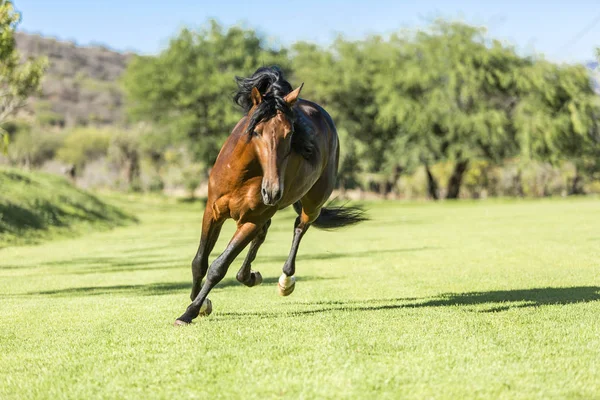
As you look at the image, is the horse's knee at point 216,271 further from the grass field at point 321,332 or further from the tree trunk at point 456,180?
the tree trunk at point 456,180

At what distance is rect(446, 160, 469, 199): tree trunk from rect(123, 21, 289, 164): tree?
1638 cm

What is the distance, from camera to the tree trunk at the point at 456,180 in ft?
196

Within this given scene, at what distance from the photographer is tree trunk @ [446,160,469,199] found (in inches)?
2354

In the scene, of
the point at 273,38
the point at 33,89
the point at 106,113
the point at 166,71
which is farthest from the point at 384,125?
the point at 106,113

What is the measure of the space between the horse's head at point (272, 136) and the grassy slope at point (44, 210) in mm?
15677

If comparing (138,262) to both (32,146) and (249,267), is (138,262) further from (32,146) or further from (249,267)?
(32,146)

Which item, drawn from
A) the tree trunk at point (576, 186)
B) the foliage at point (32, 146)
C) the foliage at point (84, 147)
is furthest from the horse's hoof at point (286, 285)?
the foliage at point (84, 147)

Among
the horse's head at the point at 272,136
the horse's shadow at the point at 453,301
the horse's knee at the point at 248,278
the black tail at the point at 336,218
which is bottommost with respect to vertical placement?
the horse's shadow at the point at 453,301

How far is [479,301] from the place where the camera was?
29.2 feet

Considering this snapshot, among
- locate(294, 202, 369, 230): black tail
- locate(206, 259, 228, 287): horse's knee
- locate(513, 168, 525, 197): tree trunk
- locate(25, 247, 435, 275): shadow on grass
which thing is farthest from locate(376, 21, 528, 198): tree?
locate(206, 259, 228, 287): horse's knee

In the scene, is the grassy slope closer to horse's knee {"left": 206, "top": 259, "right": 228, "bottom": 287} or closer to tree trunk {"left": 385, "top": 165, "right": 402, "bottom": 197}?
horse's knee {"left": 206, "top": 259, "right": 228, "bottom": 287}

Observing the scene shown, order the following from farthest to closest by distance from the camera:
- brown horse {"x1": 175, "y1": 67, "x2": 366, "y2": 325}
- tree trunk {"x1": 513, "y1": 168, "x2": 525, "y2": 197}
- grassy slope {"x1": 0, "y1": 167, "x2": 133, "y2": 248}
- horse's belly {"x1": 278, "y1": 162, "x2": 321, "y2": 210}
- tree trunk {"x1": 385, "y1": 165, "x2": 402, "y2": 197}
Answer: tree trunk {"x1": 385, "y1": 165, "x2": 402, "y2": 197} → tree trunk {"x1": 513, "y1": 168, "x2": 525, "y2": 197} → grassy slope {"x1": 0, "y1": 167, "x2": 133, "y2": 248} → horse's belly {"x1": 278, "y1": 162, "x2": 321, "y2": 210} → brown horse {"x1": 175, "y1": 67, "x2": 366, "y2": 325}

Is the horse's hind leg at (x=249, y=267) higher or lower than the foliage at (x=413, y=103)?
lower

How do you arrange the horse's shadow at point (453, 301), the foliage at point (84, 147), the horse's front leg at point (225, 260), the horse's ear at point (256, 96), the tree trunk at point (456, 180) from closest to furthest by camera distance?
1. the horse's ear at point (256, 96)
2. the horse's front leg at point (225, 260)
3. the horse's shadow at point (453, 301)
4. the tree trunk at point (456, 180)
5. the foliage at point (84, 147)
